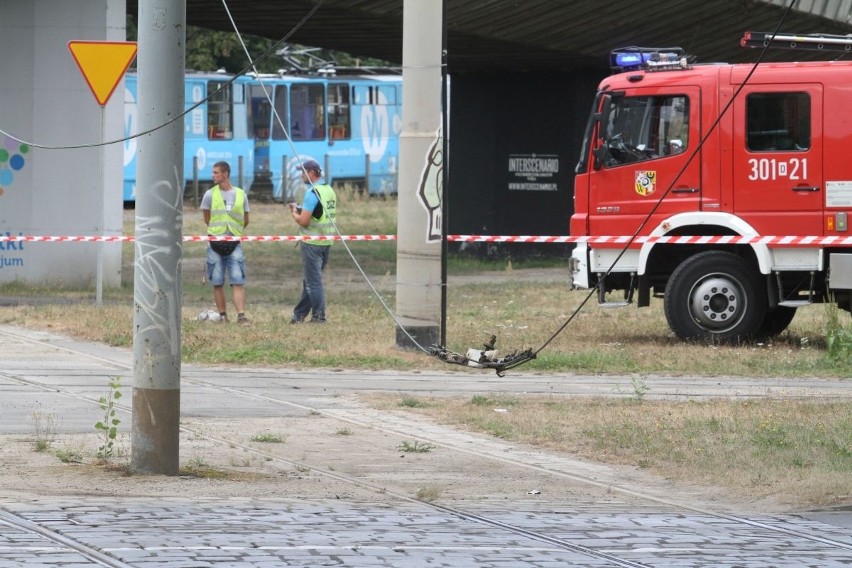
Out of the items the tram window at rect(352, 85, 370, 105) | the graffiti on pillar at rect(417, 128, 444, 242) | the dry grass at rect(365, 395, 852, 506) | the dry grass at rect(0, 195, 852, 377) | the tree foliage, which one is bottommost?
the dry grass at rect(365, 395, 852, 506)

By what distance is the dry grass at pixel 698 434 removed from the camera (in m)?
9.28

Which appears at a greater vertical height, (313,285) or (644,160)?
(644,160)

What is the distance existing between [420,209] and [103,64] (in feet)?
15.1

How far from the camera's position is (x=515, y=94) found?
2894 centimetres

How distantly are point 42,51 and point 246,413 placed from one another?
10.8 meters

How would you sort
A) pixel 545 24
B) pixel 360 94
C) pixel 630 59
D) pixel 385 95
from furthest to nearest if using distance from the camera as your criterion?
pixel 385 95 → pixel 360 94 → pixel 545 24 → pixel 630 59

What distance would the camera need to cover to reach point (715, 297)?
54.0 ft

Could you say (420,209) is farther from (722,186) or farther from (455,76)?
(455,76)

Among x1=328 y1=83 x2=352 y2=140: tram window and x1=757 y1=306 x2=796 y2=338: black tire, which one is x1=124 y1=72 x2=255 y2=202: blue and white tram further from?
x1=757 y1=306 x2=796 y2=338: black tire

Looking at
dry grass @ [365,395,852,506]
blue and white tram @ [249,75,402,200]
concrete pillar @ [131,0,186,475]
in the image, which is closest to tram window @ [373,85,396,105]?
blue and white tram @ [249,75,402,200]

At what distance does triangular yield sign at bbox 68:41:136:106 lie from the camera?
17.4 m

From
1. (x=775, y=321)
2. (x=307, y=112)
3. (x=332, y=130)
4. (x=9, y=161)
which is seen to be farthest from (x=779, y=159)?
(x=332, y=130)

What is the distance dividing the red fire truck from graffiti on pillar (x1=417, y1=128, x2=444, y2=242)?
200 cm

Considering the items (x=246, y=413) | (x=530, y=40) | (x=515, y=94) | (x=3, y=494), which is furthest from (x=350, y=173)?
(x=3, y=494)
